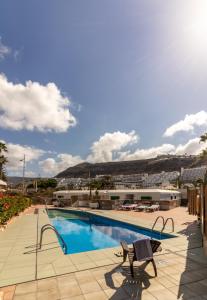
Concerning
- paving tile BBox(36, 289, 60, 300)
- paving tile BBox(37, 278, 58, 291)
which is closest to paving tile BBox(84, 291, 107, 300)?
paving tile BBox(36, 289, 60, 300)

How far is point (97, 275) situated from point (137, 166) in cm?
16775

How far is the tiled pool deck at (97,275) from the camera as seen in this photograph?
4957 millimetres

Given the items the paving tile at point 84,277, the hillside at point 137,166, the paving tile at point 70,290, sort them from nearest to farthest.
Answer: the paving tile at point 70,290
the paving tile at point 84,277
the hillside at point 137,166

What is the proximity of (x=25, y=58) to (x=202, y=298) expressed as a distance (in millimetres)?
14389

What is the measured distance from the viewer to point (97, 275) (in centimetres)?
596

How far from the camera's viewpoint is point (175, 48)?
11.6 m

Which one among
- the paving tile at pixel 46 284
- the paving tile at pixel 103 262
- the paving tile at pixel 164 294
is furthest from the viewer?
the paving tile at pixel 103 262

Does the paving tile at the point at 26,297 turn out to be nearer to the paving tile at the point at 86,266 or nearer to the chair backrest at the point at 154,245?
the paving tile at the point at 86,266

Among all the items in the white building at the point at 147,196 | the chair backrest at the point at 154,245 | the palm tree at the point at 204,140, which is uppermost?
the palm tree at the point at 204,140

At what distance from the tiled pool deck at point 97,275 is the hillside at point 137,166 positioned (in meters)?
130

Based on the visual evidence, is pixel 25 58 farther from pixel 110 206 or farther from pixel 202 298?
pixel 110 206

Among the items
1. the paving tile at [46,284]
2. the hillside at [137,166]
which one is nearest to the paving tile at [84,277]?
the paving tile at [46,284]

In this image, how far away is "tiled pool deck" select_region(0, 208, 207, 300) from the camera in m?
4.96

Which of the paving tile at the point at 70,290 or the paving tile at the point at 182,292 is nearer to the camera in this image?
the paving tile at the point at 182,292
